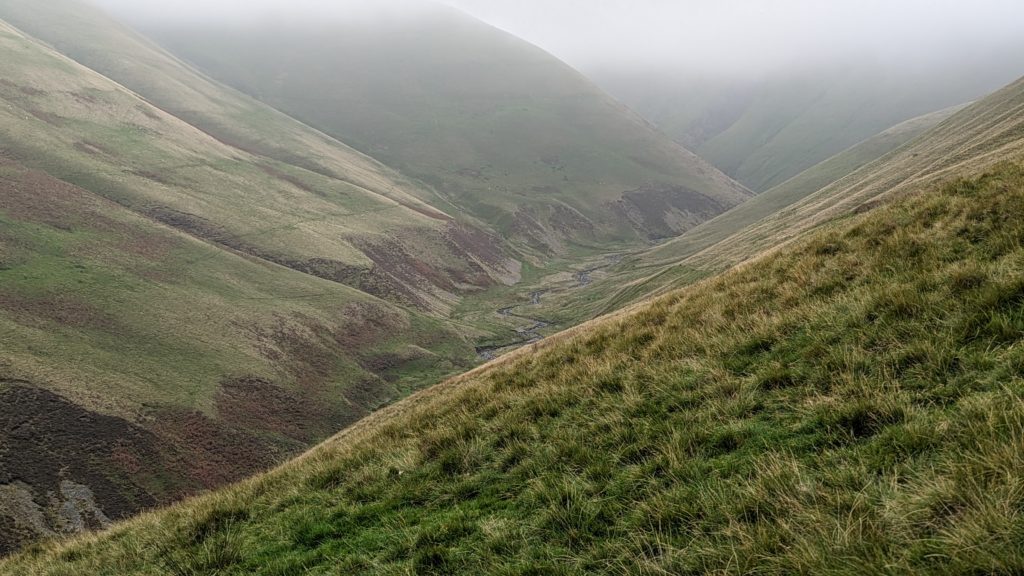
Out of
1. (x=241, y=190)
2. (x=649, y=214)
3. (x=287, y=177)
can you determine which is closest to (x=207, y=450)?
(x=241, y=190)

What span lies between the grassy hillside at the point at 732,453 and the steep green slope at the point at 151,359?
2714 centimetres

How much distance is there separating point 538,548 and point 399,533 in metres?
2.61

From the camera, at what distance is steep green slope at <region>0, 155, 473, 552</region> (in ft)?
107

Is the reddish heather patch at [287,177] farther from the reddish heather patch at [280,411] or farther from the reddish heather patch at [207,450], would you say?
the reddish heather patch at [207,450]

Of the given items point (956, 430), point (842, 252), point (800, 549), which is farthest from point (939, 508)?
point (842, 252)

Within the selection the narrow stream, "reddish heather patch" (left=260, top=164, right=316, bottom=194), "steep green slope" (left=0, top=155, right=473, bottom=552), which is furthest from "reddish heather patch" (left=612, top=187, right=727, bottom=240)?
"steep green slope" (left=0, top=155, right=473, bottom=552)

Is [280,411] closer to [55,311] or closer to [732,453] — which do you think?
[55,311]

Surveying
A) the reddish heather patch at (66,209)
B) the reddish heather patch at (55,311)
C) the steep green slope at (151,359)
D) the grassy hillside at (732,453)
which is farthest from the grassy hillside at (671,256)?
the reddish heather patch at (55,311)

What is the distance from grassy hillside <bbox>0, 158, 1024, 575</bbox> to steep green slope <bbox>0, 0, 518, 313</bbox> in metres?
75.8

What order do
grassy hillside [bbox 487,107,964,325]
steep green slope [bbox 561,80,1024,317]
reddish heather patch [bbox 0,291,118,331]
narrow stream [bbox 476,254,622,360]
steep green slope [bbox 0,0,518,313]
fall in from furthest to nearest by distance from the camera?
grassy hillside [bbox 487,107,964,325], steep green slope [bbox 0,0,518,313], narrow stream [bbox 476,254,622,360], reddish heather patch [bbox 0,291,118,331], steep green slope [bbox 561,80,1024,317]

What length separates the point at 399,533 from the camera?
7.27 m

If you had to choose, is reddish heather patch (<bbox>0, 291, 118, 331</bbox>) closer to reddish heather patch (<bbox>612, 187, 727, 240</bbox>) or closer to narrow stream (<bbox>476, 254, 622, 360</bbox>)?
narrow stream (<bbox>476, 254, 622, 360</bbox>)

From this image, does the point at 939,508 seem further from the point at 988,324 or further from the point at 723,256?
the point at 723,256

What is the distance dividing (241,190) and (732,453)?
10708 centimetres
